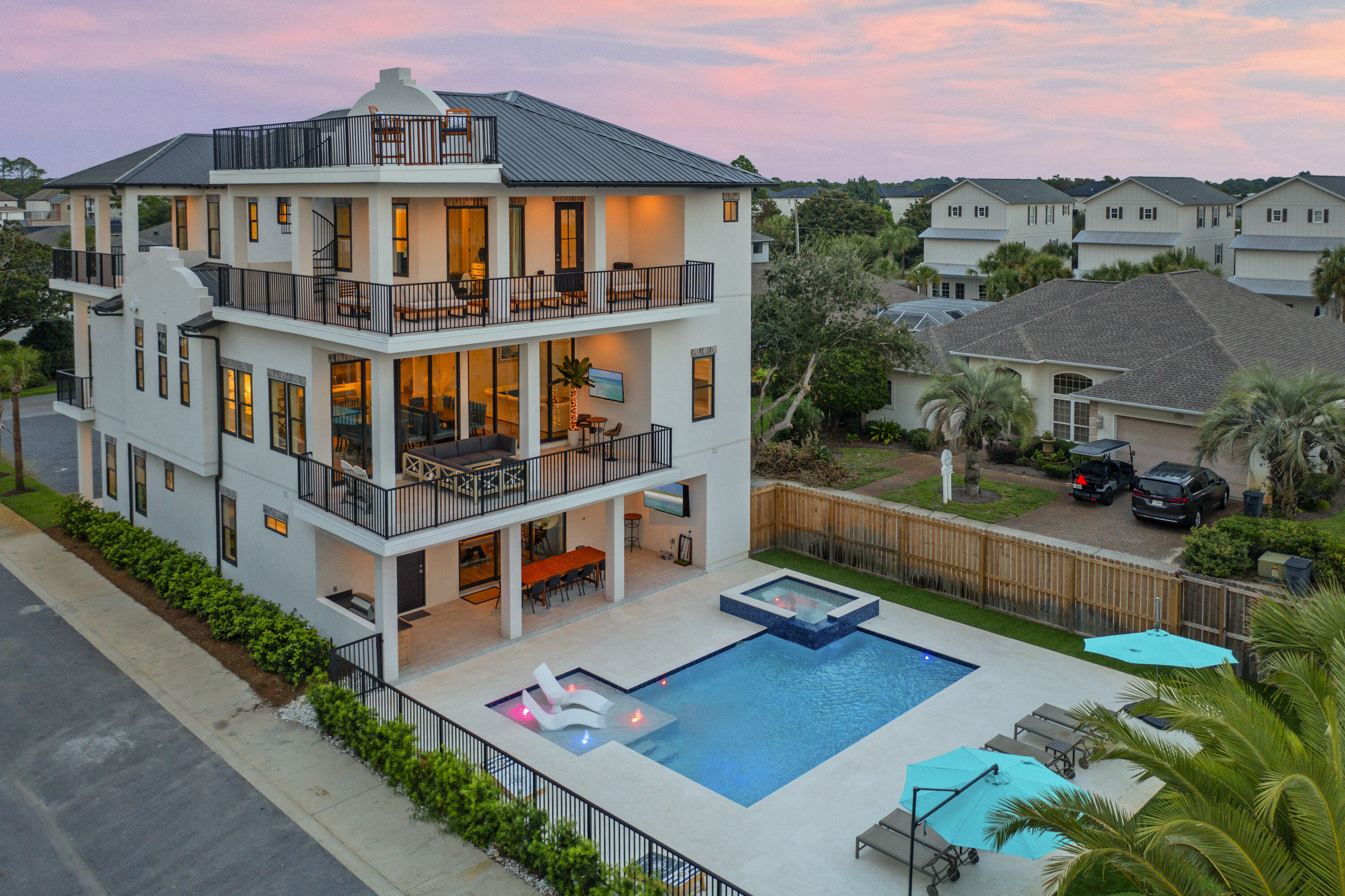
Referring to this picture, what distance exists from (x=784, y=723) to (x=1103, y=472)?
15469 mm

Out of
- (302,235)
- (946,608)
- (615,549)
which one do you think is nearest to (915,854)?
(946,608)

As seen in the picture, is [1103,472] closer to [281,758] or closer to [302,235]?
[302,235]

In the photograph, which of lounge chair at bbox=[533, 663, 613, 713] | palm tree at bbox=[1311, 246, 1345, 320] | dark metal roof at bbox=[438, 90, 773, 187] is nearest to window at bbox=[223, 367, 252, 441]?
dark metal roof at bbox=[438, 90, 773, 187]

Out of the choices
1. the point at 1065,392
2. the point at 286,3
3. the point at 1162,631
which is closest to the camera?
the point at 1162,631

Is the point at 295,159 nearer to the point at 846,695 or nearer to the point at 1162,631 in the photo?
the point at 846,695

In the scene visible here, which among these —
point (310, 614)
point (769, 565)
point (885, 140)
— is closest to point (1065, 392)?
point (769, 565)

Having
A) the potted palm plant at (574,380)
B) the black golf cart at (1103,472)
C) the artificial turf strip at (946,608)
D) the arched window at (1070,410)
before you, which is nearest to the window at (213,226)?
the potted palm plant at (574,380)

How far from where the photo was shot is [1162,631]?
56.5 feet

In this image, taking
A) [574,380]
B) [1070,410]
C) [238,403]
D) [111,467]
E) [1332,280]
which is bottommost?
[111,467]

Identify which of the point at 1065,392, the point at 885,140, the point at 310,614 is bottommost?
the point at 310,614

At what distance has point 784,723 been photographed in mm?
17688

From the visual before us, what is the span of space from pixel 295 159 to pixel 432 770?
Result: 1208 centimetres

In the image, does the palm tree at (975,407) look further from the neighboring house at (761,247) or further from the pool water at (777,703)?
the neighboring house at (761,247)

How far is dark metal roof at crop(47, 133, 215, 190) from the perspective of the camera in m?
24.0
